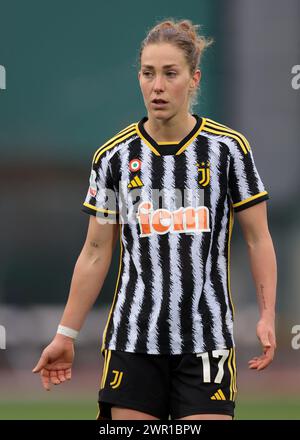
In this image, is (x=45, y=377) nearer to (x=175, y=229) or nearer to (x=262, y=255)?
(x=175, y=229)

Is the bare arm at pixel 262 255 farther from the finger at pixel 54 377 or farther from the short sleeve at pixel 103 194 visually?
the finger at pixel 54 377

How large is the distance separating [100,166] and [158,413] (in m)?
0.96

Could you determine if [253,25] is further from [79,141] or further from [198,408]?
[198,408]

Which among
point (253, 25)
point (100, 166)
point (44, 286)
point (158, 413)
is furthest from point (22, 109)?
point (158, 413)

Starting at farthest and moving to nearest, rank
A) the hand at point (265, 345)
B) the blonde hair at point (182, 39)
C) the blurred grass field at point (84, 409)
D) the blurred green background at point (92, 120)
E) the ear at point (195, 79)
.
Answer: the blurred green background at point (92, 120)
the blurred grass field at point (84, 409)
the ear at point (195, 79)
the blonde hair at point (182, 39)
the hand at point (265, 345)

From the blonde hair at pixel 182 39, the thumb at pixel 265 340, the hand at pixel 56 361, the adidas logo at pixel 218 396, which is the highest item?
the blonde hair at pixel 182 39

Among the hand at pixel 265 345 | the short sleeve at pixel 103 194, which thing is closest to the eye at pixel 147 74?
the short sleeve at pixel 103 194

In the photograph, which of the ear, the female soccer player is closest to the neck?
the female soccer player

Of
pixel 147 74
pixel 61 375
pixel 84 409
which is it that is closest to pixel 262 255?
pixel 147 74

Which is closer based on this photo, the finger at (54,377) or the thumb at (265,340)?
the thumb at (265,340)

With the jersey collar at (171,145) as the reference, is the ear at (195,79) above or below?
above

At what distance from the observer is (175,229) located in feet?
12.9

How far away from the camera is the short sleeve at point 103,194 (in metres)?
4.07

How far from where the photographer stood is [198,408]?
3844 mm
